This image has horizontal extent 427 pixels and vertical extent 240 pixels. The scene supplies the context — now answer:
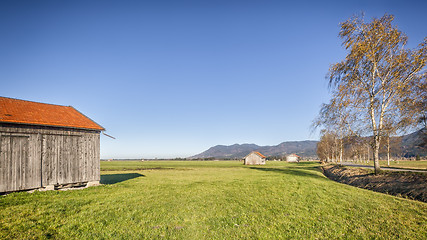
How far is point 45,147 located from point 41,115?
3258 millimetres

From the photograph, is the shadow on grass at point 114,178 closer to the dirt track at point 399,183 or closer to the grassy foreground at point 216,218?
the grassy foreground at point 216,218

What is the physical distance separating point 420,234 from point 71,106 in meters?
30.7

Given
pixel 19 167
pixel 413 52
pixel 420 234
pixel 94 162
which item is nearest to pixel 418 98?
pixel 413 52

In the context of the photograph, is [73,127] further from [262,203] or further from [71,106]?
[262,203]

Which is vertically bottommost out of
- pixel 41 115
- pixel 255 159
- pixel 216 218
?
pixel 255 159

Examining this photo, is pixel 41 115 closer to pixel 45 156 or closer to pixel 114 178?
pixel 45 156

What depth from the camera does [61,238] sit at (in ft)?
25.2

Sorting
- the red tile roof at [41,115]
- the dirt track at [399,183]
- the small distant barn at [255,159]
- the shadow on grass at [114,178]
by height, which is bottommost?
the small distant barn at [255,159]

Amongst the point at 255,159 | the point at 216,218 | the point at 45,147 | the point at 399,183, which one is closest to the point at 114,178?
the point at 45,147

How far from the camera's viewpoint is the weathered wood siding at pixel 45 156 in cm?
1605

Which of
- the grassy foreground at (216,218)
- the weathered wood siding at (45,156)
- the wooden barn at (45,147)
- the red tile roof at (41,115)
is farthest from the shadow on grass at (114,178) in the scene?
the grassy foreground at (216,218)

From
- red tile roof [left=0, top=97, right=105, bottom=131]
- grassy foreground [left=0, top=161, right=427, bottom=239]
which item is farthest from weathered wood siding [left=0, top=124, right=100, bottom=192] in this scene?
grassy foreground [left=0, top=161, right=427, bottom=239]

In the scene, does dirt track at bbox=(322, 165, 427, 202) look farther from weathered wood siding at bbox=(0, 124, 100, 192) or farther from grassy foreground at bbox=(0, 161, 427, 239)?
weathered wood siding at bbox=(0, 124, 100, 192)

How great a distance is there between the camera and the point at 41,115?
62.8 ft
